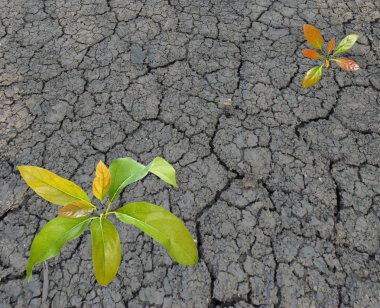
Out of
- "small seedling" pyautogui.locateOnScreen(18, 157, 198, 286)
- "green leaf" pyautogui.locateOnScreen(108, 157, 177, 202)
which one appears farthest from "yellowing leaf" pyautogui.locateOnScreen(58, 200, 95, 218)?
"green leaf" pyautogui.locateOnScreen(108, 157, 177, 202)

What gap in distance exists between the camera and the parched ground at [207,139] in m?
1.38

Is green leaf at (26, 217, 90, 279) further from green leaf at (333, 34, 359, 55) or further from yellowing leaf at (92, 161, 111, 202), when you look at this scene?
green leaf at (333, 34, 359, 55)

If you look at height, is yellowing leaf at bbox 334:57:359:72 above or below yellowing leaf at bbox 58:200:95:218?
below

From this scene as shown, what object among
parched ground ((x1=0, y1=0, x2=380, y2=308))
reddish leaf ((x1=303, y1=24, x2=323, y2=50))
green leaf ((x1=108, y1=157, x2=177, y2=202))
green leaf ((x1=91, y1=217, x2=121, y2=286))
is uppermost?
reddish leaf ((x1=303, y1=24, x2=323, y2=50))

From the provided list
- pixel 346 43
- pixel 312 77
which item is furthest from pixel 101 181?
pixel 346 43

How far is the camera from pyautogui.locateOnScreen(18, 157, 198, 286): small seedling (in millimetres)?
1158

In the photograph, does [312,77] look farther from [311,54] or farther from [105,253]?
[105,253]

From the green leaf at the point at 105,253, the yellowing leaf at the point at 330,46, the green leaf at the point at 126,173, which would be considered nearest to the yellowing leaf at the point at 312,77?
the yellowing leaf at the point at 330,46

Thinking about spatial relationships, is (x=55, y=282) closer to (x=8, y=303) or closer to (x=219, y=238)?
(x=8, y=303)

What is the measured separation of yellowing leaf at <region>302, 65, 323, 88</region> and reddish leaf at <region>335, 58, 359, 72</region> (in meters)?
0.11

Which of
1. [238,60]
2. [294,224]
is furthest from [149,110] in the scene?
[294,224]

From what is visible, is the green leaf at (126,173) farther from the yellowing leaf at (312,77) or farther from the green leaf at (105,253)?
the yellowing leaf at (312,77)

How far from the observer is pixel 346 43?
199 centimetres

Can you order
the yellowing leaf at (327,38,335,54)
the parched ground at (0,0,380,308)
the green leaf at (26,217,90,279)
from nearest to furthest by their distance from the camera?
the green leaf at (26,217,90,279), the parched ground at (0,0,380,308), the yellowing leaf at (327,38,335,54)
